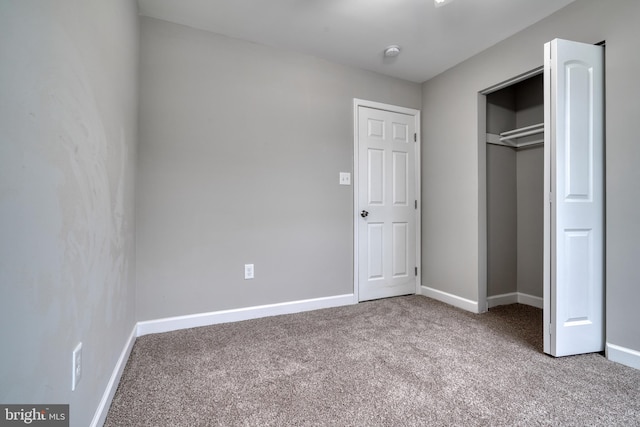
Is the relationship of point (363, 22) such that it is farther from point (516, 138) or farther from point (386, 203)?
point (516, 138)

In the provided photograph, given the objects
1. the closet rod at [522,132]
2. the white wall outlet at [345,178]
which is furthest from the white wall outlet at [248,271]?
the closet rod at [522,132]

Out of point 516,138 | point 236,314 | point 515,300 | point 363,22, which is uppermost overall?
point 363,22

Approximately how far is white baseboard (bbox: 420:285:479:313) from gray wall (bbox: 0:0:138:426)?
2.80 meters

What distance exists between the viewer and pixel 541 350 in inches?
75.7

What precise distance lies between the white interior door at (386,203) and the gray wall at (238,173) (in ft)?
0.51

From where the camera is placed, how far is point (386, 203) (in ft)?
10.3

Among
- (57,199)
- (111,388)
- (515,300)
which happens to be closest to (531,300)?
(515,300)

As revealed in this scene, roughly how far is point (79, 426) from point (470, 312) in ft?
9.32

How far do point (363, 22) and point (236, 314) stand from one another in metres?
2.61

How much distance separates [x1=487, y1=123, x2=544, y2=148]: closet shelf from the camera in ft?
8.97

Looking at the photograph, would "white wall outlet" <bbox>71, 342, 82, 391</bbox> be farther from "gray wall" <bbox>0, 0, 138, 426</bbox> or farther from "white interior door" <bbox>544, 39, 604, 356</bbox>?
"white interior door" <bbox>544, 39, 604, 356</bbox>

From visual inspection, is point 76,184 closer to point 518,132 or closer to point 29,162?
point 29,162

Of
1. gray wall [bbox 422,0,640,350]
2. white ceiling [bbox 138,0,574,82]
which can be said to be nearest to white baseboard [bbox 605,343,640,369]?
gray wall [bbox 422,0,640,350]

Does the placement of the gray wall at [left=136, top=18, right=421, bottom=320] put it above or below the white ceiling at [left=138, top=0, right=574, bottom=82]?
below
